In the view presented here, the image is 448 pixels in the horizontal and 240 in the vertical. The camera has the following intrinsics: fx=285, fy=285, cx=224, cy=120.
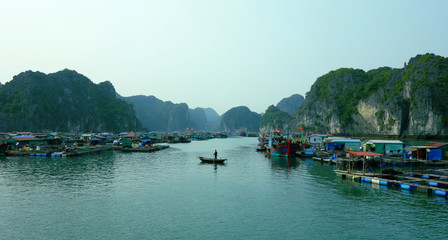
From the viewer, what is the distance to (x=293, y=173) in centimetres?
4772

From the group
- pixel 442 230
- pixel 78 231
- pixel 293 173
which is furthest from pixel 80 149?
pixel 442 230

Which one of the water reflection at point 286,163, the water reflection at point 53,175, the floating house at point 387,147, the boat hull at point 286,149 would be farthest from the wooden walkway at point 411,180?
the water reflection at point 53,175

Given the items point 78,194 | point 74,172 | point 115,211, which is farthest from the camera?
point 74,172

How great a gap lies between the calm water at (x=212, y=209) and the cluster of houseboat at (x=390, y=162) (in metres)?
2.13

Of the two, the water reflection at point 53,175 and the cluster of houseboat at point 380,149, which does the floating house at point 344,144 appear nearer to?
the cluster of houseboat at point 380,149

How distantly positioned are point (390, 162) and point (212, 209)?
44138mm

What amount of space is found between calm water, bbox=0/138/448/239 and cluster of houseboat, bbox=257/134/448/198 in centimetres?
213

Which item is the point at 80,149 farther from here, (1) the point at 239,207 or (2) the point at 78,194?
(1) the point at 239,207

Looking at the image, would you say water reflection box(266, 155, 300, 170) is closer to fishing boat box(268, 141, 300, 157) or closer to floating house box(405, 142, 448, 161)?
fishing boat box(268, 141, 300, 157)

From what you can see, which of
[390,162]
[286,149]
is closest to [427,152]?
[390,162]

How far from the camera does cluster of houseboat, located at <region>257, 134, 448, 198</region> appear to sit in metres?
35.8

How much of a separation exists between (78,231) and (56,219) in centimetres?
404

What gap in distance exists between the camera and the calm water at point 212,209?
20.7 m

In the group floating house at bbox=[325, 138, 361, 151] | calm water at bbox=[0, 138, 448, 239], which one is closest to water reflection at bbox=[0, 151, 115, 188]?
calm water at bbox=[0, 138, 448, 239]
